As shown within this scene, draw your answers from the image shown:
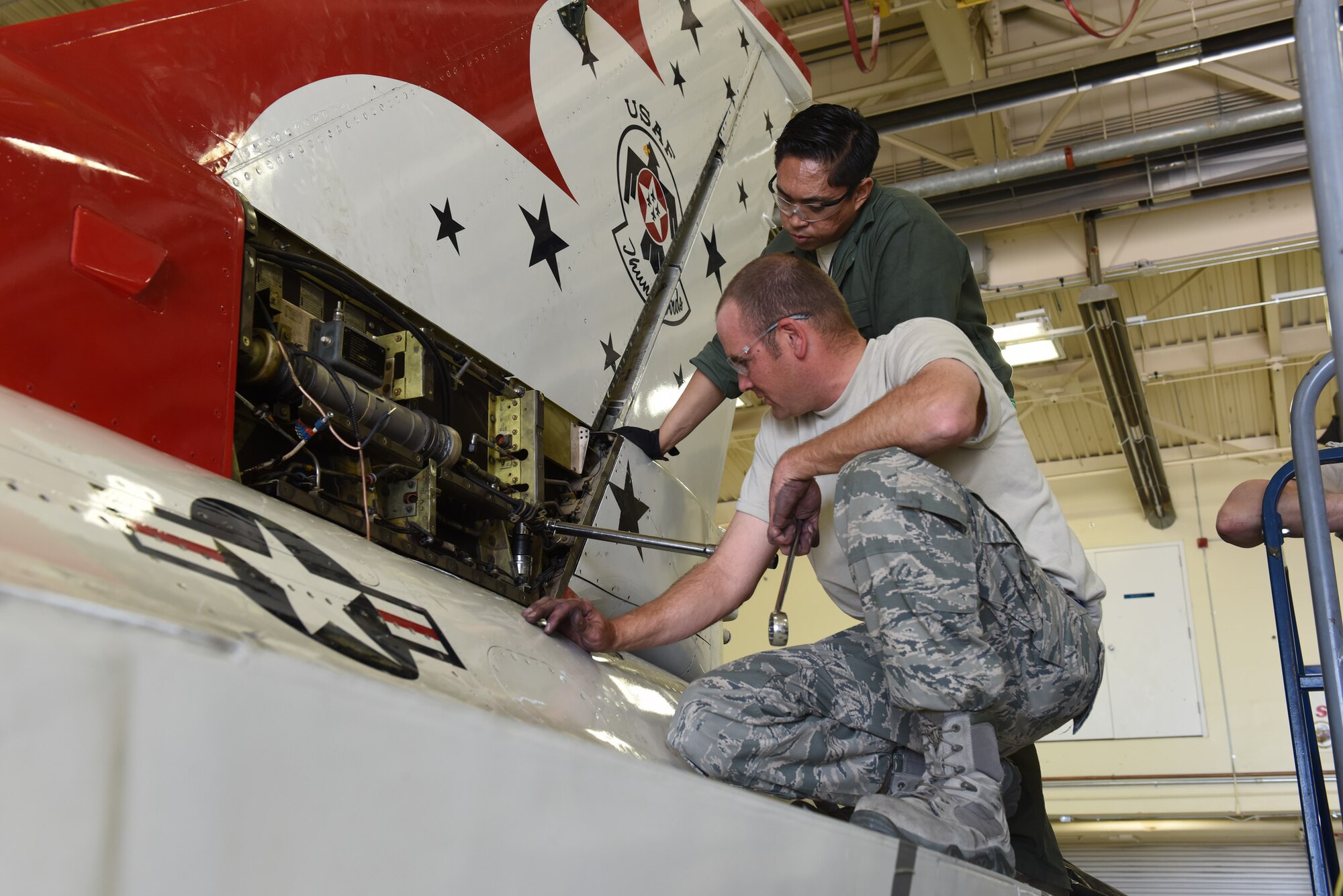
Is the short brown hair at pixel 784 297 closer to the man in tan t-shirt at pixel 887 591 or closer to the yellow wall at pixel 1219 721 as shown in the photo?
the man in tan t-shirt at pixel 887 591

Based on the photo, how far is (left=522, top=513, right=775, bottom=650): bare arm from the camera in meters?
2.22

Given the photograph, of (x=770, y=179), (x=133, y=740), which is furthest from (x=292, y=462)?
(x=770, y=179)

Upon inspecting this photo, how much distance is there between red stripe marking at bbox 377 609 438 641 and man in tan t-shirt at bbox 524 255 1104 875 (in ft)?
2.02

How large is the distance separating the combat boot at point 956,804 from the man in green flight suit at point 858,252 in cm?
104

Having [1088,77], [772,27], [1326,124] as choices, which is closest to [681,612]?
[1326,124]

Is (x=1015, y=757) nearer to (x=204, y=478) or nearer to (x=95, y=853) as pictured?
(x=204, y=478)

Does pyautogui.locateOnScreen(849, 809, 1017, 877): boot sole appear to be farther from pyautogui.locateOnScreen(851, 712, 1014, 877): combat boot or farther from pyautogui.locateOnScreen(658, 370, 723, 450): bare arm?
pyautogui.locateOnScreen(658, 370, 723, 450): bare arm

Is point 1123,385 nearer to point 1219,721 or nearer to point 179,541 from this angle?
point 1219,721

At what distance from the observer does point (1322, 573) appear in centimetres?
161

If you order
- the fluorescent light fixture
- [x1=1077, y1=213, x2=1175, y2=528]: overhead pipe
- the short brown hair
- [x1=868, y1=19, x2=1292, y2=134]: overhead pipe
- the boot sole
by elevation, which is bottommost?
the boot sole

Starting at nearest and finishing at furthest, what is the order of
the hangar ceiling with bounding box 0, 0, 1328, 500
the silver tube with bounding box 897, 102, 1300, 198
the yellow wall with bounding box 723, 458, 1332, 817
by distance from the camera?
the silver tube with bounding box 897, 102, 1300, 198 < the hangar ceiling with bounding box 0, 0, 1328, 500 < the yellow wall with bounding box 723, 458, 1332, 817

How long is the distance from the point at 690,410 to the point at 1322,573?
62.9 inches

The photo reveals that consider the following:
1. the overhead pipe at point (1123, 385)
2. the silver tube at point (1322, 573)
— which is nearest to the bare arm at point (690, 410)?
the silver tube at point (1322, 573)

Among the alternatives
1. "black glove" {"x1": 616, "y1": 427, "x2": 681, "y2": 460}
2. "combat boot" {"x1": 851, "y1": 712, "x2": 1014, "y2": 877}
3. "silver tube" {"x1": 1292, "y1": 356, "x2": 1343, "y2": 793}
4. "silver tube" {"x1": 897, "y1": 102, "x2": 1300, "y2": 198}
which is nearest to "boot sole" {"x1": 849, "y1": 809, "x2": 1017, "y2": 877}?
"combat boot" {"x1": 851, "y1": 712, "x2": 1014, "y2": 877}
